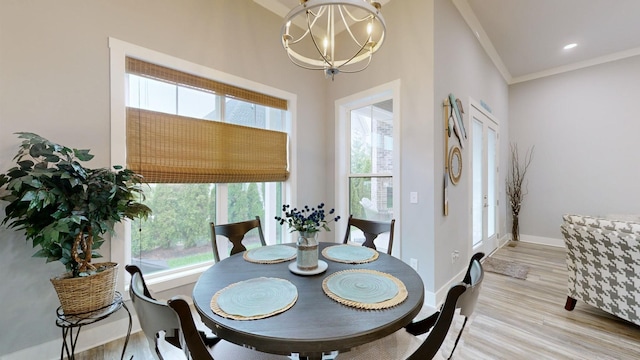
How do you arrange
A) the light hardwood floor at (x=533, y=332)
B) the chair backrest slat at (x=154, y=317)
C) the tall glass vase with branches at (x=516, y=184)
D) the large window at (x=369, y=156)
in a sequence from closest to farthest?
1. the chair backrest slat at (x=154, y=317)
2. the light hardwood floor at (x=533, y=332)
3. the large window at (x=369, y=156)
4. the tall glass vase with branches at (x=516, y=184)

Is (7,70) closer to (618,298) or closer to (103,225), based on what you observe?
(103,225)

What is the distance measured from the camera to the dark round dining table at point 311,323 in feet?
2.73

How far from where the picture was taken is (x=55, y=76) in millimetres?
1726

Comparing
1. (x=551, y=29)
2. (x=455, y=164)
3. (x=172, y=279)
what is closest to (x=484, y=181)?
(x=455, y=164)

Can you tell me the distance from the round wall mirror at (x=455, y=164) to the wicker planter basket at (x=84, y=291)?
3089 millimetres

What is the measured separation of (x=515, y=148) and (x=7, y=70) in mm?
7031

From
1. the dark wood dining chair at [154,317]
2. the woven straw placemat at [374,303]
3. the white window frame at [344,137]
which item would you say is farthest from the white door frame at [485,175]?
the dark wood dining chair at [154,317]

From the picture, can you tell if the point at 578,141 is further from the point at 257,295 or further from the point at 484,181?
the point at 257,295

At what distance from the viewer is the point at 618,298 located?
2.04m

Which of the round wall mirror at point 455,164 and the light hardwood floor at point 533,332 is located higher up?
the round wall mirror at point 455,164

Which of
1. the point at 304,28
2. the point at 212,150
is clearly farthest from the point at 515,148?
the point at 212,150

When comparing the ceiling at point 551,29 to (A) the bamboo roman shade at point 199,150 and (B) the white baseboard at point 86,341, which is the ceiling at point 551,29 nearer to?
(A) the bamboo roman shade at point 199,150

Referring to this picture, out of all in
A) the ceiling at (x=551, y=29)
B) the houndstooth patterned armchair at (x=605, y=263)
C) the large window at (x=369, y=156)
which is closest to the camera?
the houndstooth patterned armchair at (x=605, y=263)

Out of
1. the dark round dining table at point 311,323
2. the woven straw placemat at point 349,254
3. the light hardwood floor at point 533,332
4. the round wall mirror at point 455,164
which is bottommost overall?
the light hardwood floor at point 533,332
